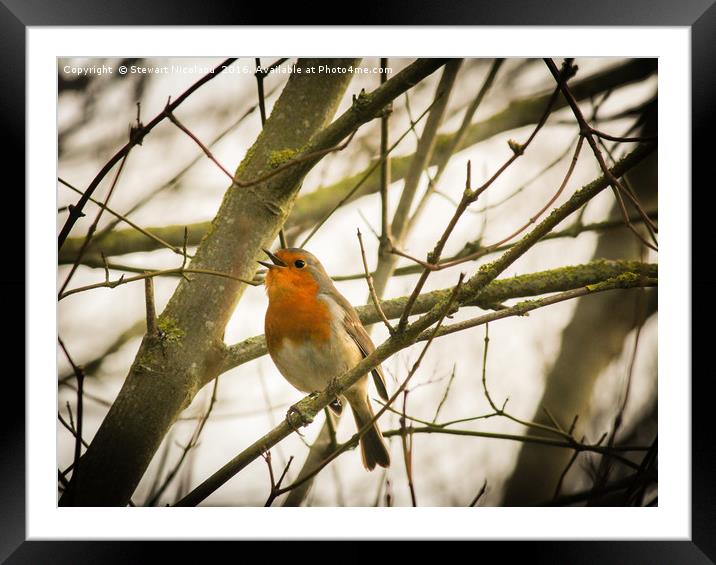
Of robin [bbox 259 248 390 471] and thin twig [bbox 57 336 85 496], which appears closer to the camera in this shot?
thin twig [bbox 57 336 85 496]

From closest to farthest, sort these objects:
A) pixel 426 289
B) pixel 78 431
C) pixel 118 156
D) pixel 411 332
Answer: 1. pixel 411 332
2. pixel 78 431
3. pixel 118 156
4. pixel 426 289

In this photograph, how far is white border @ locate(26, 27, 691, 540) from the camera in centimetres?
205

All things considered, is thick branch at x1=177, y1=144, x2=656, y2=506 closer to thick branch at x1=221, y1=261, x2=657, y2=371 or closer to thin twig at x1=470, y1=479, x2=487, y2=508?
thick branch at x1=221, y1=261, x2=657, y2=371

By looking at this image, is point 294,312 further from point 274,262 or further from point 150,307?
point 150,307

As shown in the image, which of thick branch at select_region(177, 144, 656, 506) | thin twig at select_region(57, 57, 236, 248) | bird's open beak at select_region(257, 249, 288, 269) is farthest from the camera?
bird's open beak at select_region(257, 249, 288, 269)

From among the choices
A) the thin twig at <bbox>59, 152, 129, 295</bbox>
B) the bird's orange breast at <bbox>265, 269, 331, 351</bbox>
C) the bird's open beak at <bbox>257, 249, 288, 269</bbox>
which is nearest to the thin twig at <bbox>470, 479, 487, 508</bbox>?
the bird's orange breast at <bbox>265, 269, 331, 351</bbox>

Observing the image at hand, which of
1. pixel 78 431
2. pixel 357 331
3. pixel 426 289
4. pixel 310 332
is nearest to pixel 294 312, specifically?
pixel 310 332

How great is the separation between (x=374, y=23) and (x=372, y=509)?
152cm

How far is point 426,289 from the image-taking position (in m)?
2.24

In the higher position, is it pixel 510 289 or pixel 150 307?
A: pixel 510 289

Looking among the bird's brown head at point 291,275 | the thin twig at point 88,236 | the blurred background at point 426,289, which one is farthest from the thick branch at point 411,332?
the thin twig at point 88,236

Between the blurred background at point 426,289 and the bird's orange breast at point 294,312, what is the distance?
0.37 feet

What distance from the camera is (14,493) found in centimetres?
203

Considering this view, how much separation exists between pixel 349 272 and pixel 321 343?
32 centimetres
